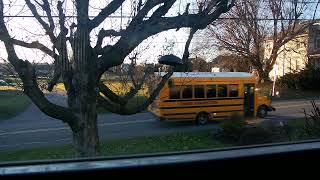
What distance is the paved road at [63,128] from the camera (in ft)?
65.3

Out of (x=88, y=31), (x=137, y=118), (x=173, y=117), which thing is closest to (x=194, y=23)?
(x=88, y=31)

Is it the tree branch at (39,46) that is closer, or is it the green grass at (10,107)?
the tree branch at (39,46)

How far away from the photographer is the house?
47.4 m

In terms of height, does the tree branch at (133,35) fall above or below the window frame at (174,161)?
above

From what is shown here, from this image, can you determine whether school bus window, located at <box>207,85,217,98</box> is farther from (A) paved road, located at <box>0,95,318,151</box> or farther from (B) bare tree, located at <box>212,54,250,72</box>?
(B) bare tree, located at <box>212,54,250,72</box>

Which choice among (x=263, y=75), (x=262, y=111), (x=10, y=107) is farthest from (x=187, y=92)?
(x=263, y=75)

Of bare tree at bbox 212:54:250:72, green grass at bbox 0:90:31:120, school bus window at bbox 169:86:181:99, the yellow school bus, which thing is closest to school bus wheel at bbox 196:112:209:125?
the yellow school bus

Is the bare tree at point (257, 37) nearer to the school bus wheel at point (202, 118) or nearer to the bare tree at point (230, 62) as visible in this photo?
the bare tree at point (230, 62)

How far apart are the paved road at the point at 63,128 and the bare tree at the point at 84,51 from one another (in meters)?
9.79

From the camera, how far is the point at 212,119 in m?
24.5

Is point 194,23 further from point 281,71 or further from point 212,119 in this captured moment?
point 281,71

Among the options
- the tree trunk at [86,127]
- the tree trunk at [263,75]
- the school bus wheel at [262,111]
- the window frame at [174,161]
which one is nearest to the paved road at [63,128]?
the school bus wheel at [262,111]

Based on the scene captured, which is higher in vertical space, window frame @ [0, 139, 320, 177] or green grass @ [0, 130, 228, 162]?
window frame @ [0, 139, 320, 177]

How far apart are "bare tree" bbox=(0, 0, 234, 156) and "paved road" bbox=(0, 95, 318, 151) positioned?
32.1ft
